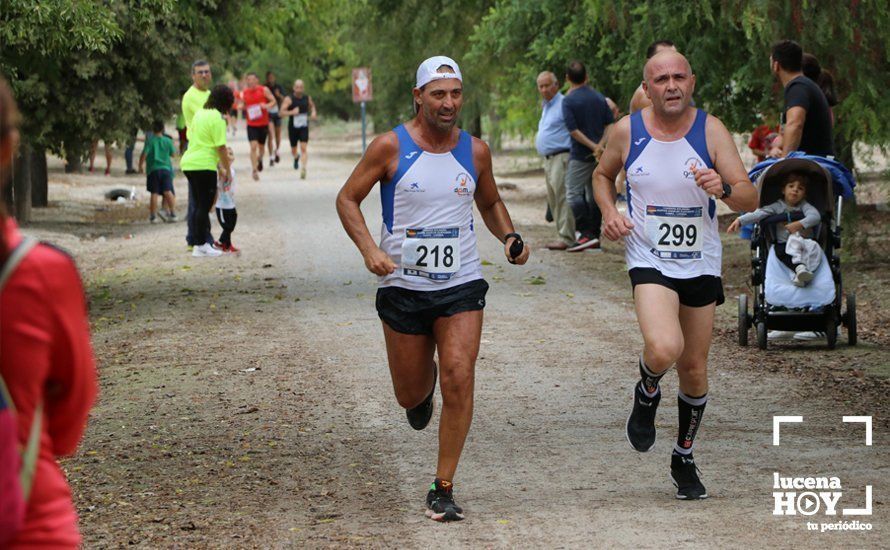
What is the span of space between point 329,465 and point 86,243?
14.7m

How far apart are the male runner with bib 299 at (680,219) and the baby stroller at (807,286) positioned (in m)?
4.12

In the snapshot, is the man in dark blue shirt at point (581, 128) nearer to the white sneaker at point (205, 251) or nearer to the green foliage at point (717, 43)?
the green foliage at point (717, 43)

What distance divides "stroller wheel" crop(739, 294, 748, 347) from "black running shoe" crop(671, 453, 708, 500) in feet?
14.8

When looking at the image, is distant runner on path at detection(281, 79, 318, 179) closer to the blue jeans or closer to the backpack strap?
the blue jeans

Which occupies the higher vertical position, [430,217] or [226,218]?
[430,217]

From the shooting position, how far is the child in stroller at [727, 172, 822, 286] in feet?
36.1

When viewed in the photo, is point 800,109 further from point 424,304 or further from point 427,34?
point 427,34

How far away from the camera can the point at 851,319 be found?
1120 cm

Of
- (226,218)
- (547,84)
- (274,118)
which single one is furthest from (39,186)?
(274,118)

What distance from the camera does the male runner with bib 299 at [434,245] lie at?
6711 mm

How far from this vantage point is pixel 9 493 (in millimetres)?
3275

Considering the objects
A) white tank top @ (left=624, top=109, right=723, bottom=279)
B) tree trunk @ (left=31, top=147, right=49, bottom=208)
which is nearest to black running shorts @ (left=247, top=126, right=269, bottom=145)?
tree trunk @ (left=31, top=147, right=49, bottom=208)

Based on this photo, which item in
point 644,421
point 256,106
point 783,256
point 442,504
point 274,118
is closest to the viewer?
point 442,504

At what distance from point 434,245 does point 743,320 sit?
5083mm
